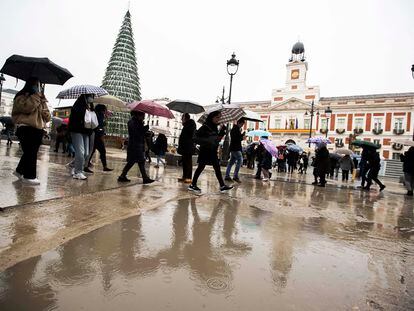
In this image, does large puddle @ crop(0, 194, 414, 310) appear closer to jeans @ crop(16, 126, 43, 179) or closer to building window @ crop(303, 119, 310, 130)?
jeans @ crop(16, 126, 43, 179)

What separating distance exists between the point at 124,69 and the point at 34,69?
35119 mm

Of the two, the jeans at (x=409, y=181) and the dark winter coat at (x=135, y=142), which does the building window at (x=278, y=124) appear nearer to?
Answer: the jeans at (x=409, y=181)

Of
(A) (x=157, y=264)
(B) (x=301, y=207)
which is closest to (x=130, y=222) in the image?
(A) (x=157, y=264)

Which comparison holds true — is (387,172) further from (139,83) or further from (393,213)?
(139,83)

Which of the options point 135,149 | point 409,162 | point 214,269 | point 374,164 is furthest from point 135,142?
point 409,162

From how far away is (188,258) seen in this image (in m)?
2.15

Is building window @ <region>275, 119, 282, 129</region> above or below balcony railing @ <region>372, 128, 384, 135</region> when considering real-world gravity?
above

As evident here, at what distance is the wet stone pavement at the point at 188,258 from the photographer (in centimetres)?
158

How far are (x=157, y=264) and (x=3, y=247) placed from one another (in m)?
1.11

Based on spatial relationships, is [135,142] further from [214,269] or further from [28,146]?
[214,269]

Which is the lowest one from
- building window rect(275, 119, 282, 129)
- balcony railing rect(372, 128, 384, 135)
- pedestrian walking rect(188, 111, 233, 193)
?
pedestrian walking rect(188, 111, 233, 193)

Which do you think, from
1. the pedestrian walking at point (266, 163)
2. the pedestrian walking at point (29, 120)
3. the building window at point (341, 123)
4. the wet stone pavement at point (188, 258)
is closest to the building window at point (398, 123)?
the building window at point (341, 123)

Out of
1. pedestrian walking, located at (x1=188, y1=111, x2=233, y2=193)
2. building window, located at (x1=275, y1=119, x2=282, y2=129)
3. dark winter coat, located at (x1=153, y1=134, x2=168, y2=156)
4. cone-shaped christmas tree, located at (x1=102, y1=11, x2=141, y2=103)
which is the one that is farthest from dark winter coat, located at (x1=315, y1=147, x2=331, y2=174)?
building window, located at (x1=275, y1=119, x2=282, y2=129)

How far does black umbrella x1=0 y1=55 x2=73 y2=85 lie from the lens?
4984mm
